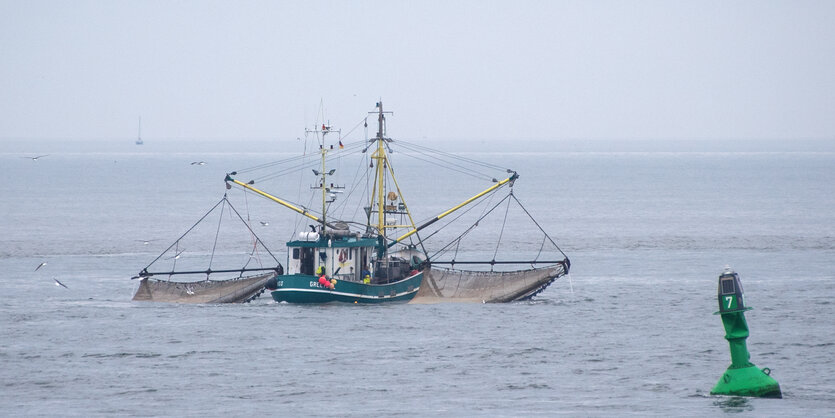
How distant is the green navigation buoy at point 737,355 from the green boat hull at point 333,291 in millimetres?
24396

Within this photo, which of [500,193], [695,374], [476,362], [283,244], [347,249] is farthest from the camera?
[500,193]

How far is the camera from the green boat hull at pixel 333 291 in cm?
5972

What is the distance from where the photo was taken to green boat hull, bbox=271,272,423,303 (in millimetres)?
59719

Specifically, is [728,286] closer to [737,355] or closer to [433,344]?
[737,355]

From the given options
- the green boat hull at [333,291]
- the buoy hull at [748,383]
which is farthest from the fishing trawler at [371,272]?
the buoy hull at [748,383]

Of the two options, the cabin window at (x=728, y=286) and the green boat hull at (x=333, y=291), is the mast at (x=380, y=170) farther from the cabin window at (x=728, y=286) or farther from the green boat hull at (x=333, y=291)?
the cabin window at (x=728, y=286)

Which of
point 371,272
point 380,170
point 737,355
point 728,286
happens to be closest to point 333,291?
point 371,272

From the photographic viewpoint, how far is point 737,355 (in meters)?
38.6

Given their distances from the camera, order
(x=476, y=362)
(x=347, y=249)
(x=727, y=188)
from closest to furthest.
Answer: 1. (x=476, y=362)
2. (x=347, y=249)
3. (x=727, y=188)

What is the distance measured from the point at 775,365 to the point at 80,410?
86.7ft

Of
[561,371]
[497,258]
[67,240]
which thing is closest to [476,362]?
[561,371]

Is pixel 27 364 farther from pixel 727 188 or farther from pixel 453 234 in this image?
pixel 727 188

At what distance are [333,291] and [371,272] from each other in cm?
301

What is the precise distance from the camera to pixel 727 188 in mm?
189875
